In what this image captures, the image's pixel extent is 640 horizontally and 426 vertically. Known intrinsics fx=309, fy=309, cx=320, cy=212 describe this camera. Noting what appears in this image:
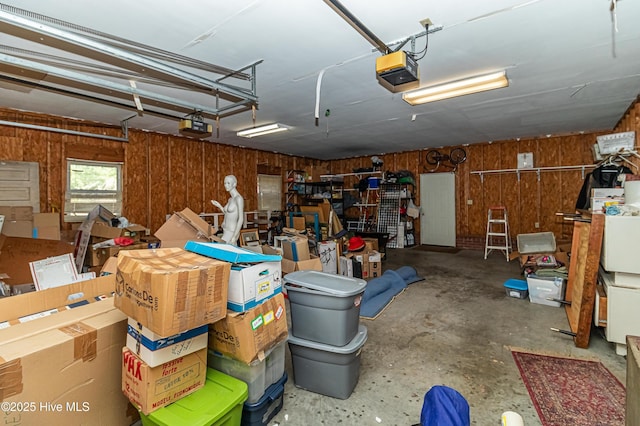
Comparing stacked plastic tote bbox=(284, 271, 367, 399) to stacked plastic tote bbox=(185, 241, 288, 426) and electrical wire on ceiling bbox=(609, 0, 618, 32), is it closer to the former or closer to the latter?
stacked plastic tote bbox=(185, 241, 288, 426)

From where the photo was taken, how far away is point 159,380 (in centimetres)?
154

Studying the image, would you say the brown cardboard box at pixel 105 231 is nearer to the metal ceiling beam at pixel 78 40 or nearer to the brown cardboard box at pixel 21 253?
the brown cardboard box at pixel 21 253

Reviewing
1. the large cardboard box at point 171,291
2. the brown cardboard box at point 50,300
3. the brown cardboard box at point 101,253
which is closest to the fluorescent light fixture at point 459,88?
the large cardboard box at point 171,291

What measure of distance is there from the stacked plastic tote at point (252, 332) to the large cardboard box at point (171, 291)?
3.9 inches

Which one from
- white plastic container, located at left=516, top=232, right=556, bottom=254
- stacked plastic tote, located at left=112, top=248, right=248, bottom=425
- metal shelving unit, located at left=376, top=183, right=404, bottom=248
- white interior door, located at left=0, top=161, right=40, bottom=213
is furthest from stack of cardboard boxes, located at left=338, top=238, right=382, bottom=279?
white interior door, located at left=0, top=161, right=40, bottom=213

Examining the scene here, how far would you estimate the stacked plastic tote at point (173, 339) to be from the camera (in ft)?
4.73

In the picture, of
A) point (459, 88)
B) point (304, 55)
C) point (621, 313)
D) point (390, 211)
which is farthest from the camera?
point (390, 211)

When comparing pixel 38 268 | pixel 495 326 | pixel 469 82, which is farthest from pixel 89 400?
pixel 469 82

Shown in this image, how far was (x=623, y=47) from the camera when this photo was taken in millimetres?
2846

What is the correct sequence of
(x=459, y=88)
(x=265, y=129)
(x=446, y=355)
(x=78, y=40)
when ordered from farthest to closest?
(x=265, y=129)
(x=459, y=88)
(x=446, y=355)
(x=78, y=40)

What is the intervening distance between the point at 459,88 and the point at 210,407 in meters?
3.88

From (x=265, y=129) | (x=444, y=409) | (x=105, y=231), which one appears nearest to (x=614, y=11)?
(x=444, y=409)

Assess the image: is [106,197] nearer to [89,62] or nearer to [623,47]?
[89,62]

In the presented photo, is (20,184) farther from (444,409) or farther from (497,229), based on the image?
(497,229)
